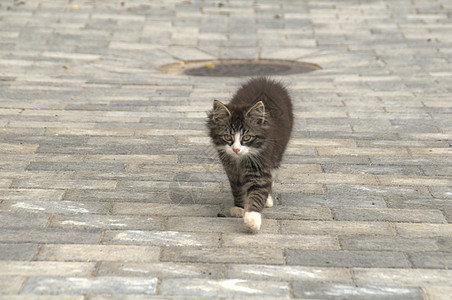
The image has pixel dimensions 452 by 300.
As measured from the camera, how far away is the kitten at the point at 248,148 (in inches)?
219

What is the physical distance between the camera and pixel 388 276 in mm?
4480

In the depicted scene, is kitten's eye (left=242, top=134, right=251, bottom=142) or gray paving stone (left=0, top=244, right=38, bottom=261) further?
kitten's eye (left=242, top=134, right=251, bottom=142)

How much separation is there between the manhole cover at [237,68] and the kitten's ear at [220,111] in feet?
16.5

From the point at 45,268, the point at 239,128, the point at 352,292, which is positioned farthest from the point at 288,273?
the point at 45,268

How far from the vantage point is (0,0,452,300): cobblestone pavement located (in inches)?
177

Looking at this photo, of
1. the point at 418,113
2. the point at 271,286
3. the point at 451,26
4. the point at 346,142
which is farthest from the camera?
the point at 451,26

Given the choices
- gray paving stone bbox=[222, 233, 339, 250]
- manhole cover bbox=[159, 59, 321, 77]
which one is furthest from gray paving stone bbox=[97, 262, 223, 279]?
manhole cover bbox=[159, 59, 321, 77]

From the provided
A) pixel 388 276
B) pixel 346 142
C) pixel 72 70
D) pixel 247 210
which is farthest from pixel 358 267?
pixel 72 70

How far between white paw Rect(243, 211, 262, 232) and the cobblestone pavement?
0.09 m

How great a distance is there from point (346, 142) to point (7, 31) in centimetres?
786

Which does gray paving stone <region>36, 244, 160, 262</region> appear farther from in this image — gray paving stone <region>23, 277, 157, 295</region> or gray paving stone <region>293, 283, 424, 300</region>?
gray paving stone <region>293, 283, 424, 300</region>

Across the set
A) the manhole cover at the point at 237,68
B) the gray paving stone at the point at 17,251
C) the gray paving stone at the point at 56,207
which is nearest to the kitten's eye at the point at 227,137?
the gray paving stone at the point at 56,207

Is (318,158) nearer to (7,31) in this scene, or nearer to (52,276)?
→ (52,276)

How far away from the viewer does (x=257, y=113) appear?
5594mm
